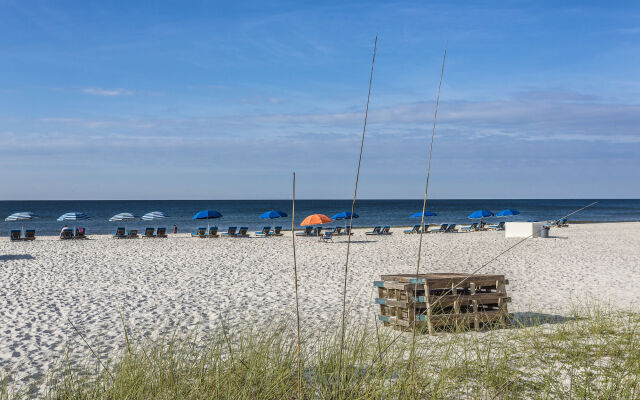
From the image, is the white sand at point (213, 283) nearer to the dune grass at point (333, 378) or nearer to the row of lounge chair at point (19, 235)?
the dune grass at point (333, 378)

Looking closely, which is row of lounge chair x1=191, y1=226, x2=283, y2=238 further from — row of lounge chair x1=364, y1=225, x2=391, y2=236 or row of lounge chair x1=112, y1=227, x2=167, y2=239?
row of lounge chair x1=364, y1=225, x2=391, y2=236

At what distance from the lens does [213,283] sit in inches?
398

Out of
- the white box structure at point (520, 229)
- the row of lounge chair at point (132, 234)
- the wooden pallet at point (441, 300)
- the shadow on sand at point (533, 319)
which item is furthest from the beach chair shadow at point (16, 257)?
the white box structure at point (520, 229)

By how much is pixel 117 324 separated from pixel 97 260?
328 inches

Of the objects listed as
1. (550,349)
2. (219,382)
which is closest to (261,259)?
(550,349)

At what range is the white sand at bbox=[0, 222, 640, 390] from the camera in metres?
6.56

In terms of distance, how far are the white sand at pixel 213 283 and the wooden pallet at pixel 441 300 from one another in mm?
1047

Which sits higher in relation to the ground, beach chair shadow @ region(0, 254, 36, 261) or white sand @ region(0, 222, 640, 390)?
white sand @ region(0, 222, 640, 390)

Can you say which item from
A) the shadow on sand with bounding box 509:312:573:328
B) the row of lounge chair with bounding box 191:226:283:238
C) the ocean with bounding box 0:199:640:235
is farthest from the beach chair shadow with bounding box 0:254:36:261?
the ocean with bounding box 0:199:640:235

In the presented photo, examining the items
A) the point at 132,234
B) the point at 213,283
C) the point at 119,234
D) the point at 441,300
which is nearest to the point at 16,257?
the point at 213,283

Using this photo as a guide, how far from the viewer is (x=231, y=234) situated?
2403 centimetres

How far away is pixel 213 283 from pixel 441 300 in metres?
5.51

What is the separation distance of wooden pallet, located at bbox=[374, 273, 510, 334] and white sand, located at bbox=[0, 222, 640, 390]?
105cm

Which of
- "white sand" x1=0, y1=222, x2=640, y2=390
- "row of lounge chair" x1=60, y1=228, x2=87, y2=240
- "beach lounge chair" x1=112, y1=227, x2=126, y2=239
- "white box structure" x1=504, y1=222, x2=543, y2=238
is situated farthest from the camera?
"beach lounge chair" x1=112, y1=227, x2=126, y2=239
